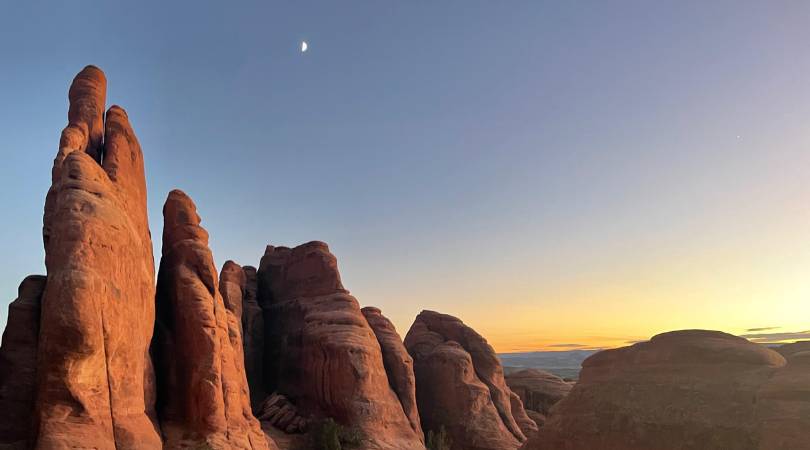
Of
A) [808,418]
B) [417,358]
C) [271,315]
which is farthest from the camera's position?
[417,358]

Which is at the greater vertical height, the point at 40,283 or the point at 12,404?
the point at 40,283

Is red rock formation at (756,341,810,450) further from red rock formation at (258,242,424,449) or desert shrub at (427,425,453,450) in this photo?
desert shrub at (427,425,453,450)

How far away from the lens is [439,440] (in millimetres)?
48750

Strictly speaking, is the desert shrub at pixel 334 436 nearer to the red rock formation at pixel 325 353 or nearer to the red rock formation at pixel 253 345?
the red rock formation at pixel 325 353

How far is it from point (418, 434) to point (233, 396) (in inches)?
771

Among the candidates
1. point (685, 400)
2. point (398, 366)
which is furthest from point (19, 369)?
point (398, 366)

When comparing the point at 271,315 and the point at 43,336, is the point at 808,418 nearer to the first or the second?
the point at 43,336

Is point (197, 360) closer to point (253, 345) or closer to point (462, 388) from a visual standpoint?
point (253, 345)

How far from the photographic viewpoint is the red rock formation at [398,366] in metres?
49.6

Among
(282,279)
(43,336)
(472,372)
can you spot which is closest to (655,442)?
(43,336)

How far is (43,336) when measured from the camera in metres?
23.4

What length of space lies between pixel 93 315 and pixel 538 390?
65.2 metres

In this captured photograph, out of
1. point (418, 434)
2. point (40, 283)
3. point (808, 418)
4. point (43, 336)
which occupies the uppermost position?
point (40, 283)

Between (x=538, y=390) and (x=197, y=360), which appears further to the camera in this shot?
(x=538, y=390)
